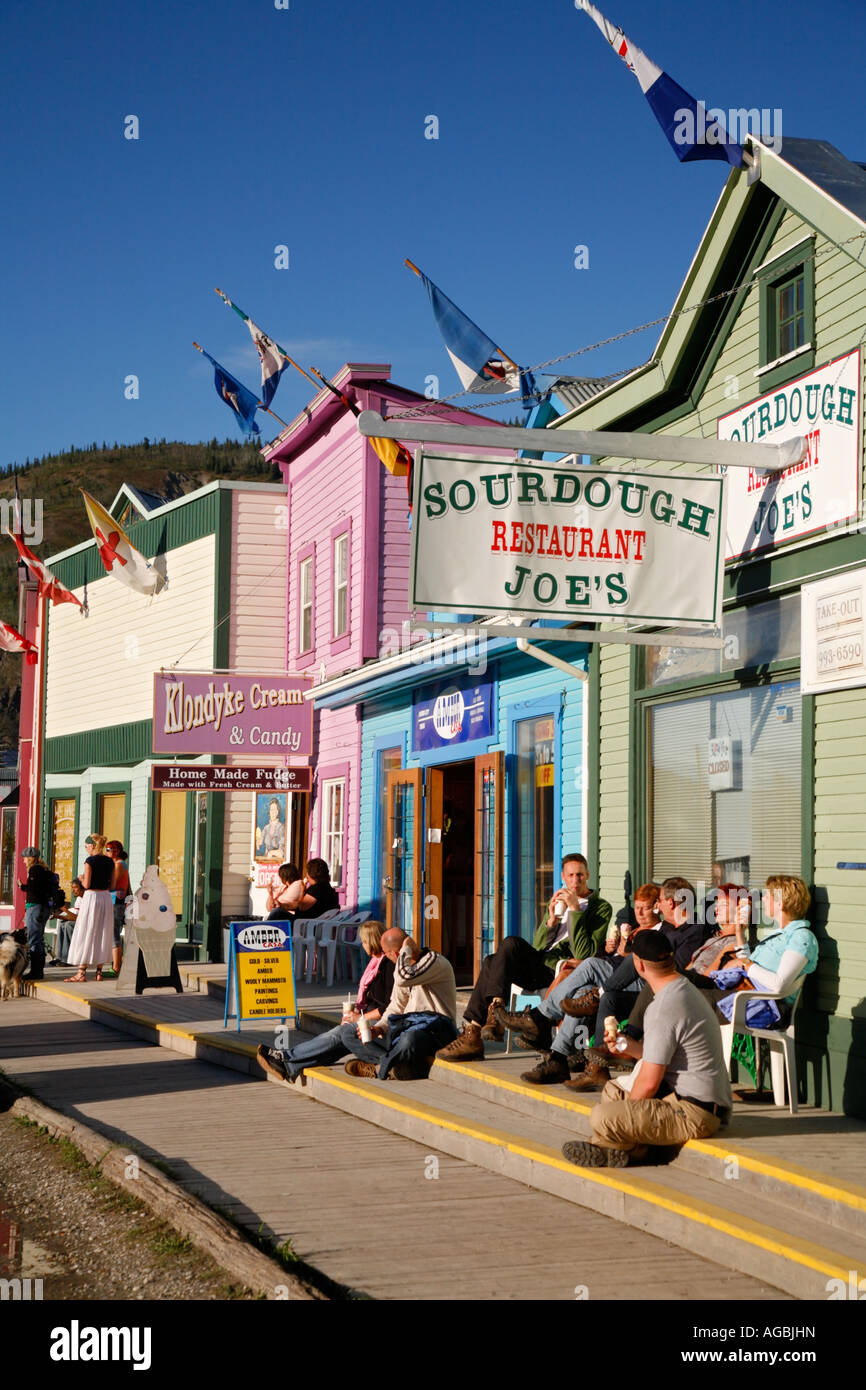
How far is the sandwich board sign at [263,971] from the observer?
1284 cm

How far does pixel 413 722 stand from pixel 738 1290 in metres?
11.3

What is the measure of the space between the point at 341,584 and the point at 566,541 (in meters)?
10.4

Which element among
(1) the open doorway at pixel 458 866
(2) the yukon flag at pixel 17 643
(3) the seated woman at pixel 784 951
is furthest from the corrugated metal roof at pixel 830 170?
(2) the yukon flag at pixel 17 643

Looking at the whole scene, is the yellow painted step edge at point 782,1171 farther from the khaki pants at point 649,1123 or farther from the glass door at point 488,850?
the glass door at point 488,850

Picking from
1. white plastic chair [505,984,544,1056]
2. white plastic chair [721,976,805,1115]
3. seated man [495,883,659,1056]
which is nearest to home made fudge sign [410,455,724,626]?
seated man [495,883,659,1056]

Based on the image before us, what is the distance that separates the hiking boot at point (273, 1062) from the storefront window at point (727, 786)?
3.21 meters

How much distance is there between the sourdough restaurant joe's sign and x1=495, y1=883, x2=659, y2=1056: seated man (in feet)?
29.1

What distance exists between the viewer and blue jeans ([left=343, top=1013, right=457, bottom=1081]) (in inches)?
402

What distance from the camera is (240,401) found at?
73.0 feet

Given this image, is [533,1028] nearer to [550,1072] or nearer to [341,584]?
[550,1072]

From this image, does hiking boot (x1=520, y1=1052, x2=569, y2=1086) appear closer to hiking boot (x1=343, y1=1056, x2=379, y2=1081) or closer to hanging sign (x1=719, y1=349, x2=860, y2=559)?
hiking boot (x1=343, y1=1056, x2=379, y2=1081)

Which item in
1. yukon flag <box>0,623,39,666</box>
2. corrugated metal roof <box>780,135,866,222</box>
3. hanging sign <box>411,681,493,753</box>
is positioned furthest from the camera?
yukon flag <box>0,623,39,666</box>

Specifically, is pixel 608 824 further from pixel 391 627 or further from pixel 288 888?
pixel 391 627

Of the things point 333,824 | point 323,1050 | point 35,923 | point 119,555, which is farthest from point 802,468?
point 119,555
